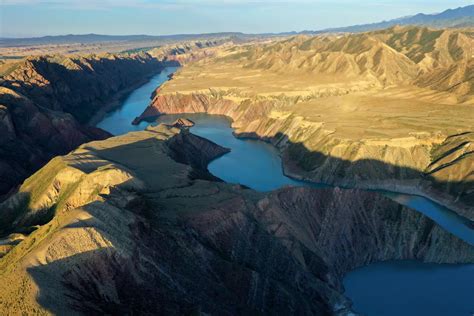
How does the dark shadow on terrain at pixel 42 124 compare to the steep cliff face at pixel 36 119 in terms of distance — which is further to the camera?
the steep cliff face at pixel 36 119

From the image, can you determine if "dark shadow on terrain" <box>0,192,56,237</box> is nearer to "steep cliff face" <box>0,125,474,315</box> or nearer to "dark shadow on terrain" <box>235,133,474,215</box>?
"steep cliff face" <box>0,125,474,315</box>

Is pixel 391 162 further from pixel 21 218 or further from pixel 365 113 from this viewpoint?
pixel 21 218

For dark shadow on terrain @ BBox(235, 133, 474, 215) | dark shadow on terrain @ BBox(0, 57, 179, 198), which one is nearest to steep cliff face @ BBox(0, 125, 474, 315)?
dark shadow on terrain @ BBox(235, 133, 474, 215)

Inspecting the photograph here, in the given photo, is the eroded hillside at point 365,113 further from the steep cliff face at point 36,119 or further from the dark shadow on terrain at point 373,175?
the steep cliff face at point 36,119

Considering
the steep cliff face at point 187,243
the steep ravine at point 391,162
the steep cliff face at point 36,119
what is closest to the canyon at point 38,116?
the steep cliff face at point 36,119

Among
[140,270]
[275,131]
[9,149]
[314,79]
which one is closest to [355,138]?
[275,131]

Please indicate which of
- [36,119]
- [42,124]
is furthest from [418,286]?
[36,119]
